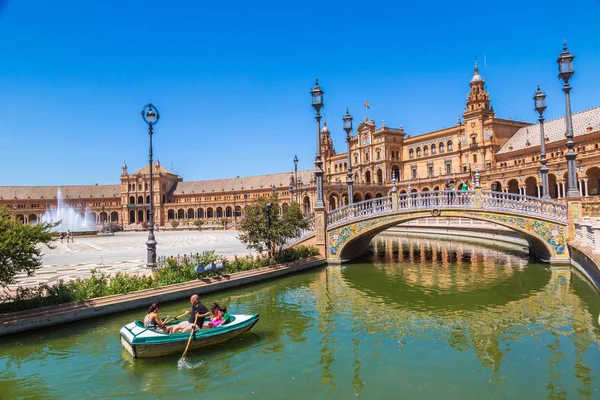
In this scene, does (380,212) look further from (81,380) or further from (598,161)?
(598,161)

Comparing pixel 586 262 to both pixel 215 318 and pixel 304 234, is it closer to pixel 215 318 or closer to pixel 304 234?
pixel 304 234

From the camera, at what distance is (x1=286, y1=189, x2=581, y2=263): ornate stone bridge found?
2127 centimetres

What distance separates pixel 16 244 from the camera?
37.3 feet

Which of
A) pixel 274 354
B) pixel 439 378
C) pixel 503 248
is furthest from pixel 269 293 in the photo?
pixel 503 248

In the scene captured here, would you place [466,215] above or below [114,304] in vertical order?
above

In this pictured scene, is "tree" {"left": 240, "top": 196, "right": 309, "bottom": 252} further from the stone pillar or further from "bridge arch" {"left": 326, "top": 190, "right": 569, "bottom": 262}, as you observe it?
"bridge arch" {"left": 326, "top": 190, "right": 569, "bottom": 262}

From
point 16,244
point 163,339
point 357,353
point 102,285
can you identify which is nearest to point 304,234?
point 102,285

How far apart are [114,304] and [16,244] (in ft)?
11.7

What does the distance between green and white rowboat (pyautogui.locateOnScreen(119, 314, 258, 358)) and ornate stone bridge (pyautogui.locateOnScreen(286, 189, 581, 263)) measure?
46.1ft

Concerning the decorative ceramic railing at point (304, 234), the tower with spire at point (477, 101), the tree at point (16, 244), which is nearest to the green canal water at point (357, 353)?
the tree at point (16, 244)

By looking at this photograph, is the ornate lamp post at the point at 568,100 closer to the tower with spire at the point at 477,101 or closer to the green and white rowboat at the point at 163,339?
the green and white rowboat at the point at 163,339

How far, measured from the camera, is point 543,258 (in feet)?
74.5

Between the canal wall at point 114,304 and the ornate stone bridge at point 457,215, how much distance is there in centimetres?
611

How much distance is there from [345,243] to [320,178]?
4.07m
